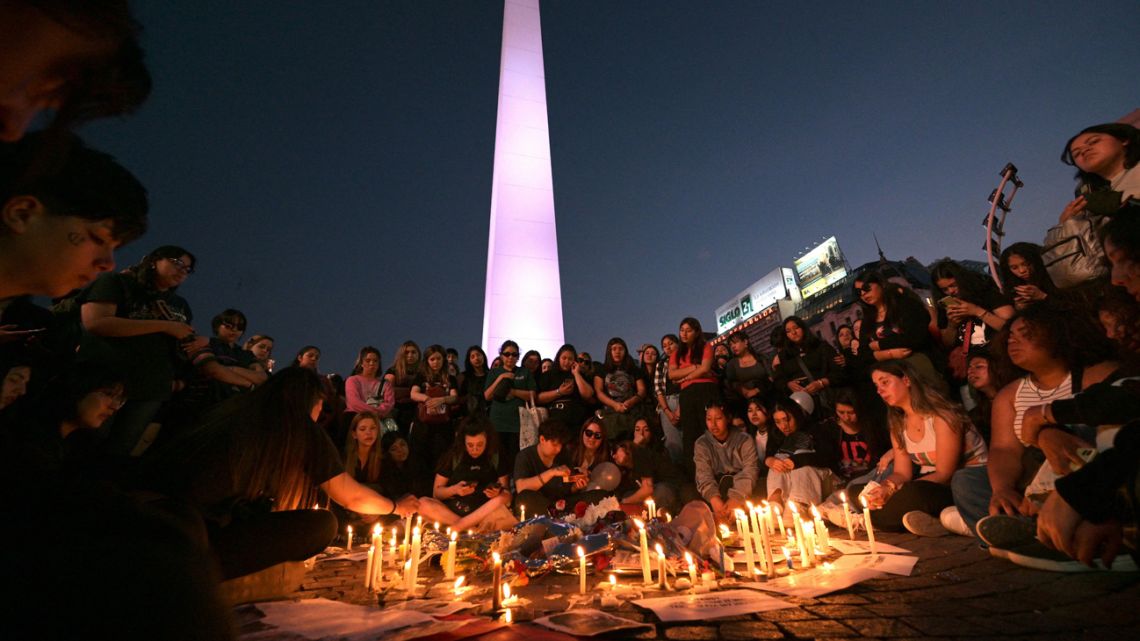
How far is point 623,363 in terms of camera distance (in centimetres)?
677

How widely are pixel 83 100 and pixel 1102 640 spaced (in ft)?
9.58

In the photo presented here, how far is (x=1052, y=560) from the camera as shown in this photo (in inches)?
89.2

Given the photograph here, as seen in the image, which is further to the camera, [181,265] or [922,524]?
[181,265]

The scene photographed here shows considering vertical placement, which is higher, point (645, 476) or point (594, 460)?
point (594, 460)

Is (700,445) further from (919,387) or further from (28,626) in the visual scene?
(28,626)

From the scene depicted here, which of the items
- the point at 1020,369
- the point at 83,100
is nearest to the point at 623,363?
the point at 1020,369

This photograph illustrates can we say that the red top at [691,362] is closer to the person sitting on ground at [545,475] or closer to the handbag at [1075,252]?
the person sitting on ground at [545,475]

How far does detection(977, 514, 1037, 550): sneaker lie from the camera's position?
8.36 ft

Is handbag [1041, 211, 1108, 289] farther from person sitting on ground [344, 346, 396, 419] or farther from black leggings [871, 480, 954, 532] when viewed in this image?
person sitting on ground [344, 346, 396, 419]

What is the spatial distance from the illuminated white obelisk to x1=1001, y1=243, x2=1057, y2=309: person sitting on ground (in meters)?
7.86

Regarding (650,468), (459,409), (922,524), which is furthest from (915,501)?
(459,409)

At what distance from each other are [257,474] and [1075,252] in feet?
17.7

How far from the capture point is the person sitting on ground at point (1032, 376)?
2.93 m

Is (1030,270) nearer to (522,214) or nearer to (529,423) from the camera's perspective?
(529,423)
